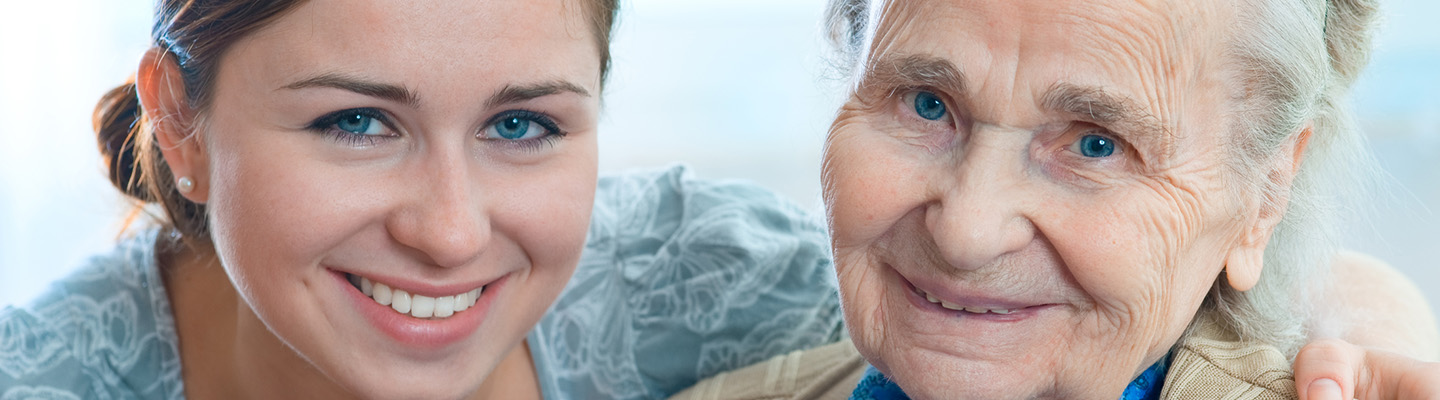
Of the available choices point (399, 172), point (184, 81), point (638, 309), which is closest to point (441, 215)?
point (399, 172)

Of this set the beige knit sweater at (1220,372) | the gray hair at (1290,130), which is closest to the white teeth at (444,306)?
the beige knit sweater at (1220,372)

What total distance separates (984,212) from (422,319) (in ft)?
2.84

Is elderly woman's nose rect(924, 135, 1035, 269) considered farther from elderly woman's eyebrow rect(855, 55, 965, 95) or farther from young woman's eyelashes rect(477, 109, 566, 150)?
young woman's eyelashes rect(477, 109, 566, 150)

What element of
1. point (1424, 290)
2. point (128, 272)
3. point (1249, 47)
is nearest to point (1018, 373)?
point (1249, 47)

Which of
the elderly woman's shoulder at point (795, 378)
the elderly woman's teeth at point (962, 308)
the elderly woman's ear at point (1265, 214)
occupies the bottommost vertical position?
the elderly woman's shoulder at point (795, 378)

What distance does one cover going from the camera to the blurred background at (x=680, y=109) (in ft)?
11.3

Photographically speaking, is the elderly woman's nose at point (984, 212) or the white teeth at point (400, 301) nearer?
the elderly woman's nose at point (984, 212)

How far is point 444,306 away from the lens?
181 cm

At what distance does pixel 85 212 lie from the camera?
3703 millimetres

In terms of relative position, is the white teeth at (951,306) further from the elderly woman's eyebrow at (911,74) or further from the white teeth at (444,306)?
the white teeth at (444,306)

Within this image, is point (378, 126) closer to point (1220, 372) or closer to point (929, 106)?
point (929, 106)

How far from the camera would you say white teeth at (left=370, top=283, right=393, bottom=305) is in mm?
1779

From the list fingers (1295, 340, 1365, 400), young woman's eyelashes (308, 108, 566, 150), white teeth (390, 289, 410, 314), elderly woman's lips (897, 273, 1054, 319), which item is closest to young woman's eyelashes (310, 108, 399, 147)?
young woman's eyelashes (308, 108, 566, 150)

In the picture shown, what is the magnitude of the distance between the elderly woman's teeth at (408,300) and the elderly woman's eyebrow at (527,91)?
33 cm
